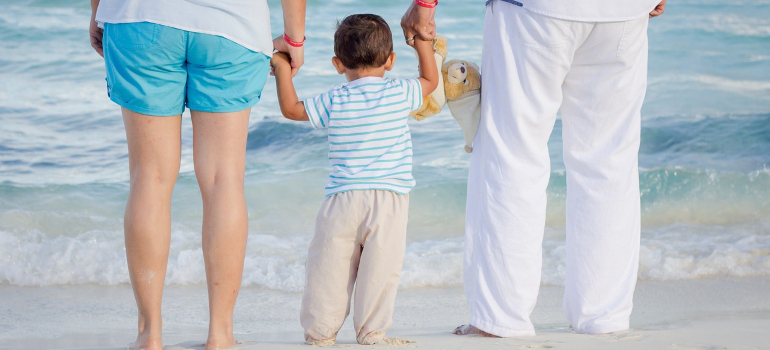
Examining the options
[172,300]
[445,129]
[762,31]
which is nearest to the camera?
[172,300]

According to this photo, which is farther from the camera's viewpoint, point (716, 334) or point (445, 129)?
point (445, 129)

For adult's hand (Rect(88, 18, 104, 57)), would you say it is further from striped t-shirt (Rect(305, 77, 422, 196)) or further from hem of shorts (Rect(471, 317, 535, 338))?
hem of shorts (Rect(471, 317, 535, 338))

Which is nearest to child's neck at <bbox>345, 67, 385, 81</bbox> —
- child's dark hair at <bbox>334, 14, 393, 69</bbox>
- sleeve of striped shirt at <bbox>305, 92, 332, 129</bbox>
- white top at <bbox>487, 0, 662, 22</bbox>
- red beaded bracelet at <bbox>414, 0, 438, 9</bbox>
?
child's dark hair at <bbox>334, 14, 393, 69</bbox>

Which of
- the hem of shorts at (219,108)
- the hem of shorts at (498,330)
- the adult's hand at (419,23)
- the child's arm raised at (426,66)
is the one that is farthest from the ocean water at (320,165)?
the hem of shorts at (219,108)

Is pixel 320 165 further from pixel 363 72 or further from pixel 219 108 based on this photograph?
pixel 219 108

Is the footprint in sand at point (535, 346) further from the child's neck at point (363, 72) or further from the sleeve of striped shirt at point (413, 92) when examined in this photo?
the child's neck at point (363, 72)

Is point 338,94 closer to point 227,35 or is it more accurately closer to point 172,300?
point 227,35

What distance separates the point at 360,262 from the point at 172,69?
797 mm

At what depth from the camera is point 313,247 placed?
247 cm

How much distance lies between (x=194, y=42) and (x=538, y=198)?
113 cm

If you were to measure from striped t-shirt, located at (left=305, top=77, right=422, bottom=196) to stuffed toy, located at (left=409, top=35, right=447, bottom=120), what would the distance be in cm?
20

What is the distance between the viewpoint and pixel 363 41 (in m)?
2.48

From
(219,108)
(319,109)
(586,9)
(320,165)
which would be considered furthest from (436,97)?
(320,165)

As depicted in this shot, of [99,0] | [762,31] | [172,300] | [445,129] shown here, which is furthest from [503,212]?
[762,31]
